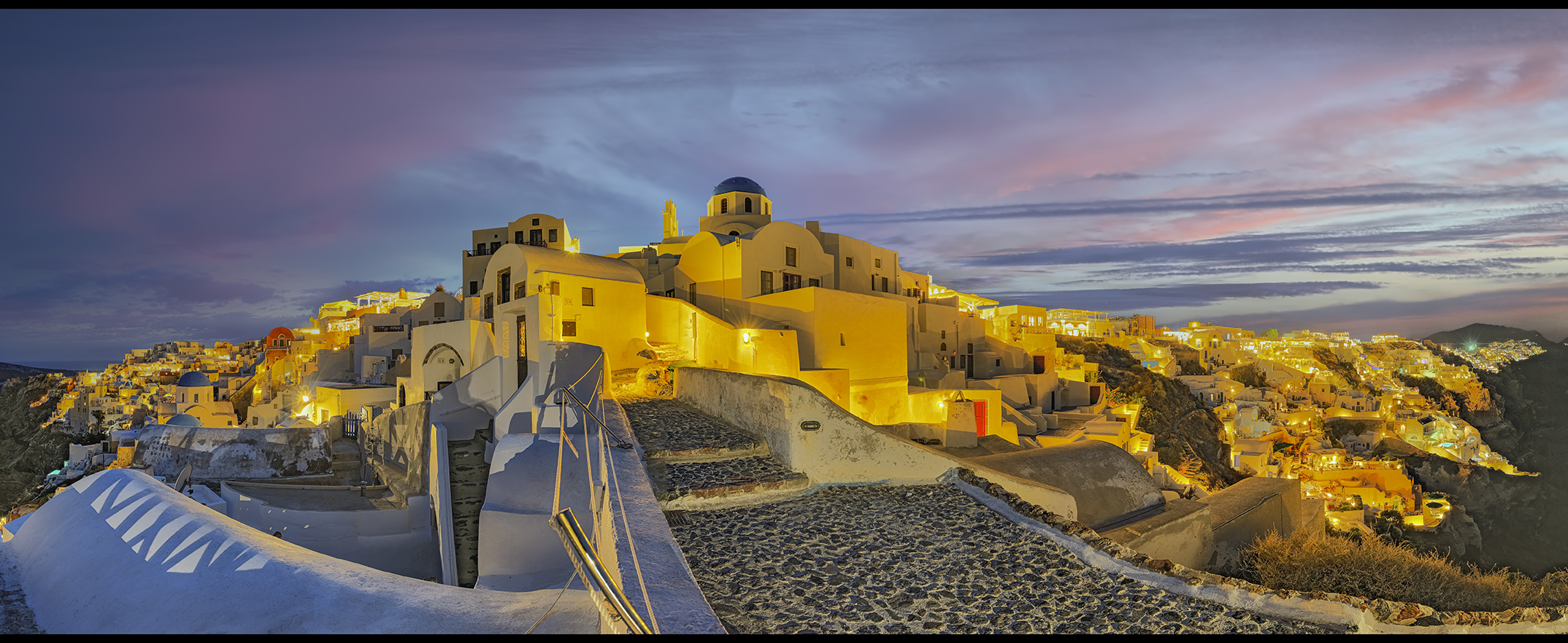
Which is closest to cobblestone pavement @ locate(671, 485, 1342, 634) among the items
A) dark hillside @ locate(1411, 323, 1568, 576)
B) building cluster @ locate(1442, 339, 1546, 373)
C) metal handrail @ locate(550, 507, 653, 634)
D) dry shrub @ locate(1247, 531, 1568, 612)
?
metal handrail @ locate(550, 507, 653, 634)

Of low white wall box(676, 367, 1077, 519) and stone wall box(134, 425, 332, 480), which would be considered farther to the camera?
stone wall box(134, 425, 332, 480)

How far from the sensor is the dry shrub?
5781 mm

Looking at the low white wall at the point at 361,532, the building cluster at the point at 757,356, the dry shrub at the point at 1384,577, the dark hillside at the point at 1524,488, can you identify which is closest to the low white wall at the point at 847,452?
the dry shrub at the point at 1384,577

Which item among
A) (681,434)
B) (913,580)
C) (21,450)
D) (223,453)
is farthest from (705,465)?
(21,450)

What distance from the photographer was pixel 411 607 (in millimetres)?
3871

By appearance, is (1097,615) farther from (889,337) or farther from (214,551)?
(889,337)

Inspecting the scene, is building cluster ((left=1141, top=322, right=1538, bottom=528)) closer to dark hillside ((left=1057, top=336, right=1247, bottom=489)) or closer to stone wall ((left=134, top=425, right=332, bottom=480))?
dark hillside ((left=1057, top=336, right=1247, bottom=489))

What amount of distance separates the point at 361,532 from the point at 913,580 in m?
10.9

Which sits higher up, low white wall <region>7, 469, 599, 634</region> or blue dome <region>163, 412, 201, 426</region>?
low white wall <region>7, 469, 599, 634</region>

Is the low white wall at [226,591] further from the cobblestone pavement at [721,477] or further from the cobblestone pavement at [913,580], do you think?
the cobblestone pavement at [721,477]

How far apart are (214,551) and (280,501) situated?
1019cm

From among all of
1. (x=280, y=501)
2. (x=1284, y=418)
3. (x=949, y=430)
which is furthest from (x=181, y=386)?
(x=1284, y=418)

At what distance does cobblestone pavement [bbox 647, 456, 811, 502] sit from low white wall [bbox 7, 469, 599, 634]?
95.8 inches

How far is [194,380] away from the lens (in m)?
35.8
